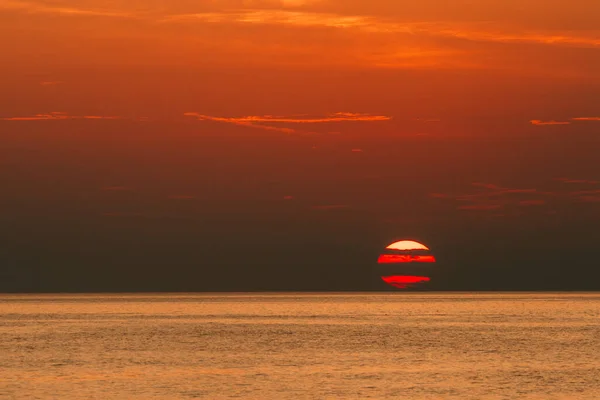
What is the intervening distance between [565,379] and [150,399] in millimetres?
25419

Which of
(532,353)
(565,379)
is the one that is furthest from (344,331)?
(565,379)

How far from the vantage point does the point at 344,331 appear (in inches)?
4441

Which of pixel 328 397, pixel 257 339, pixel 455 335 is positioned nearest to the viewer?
pixel 328 397

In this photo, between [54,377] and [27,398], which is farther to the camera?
[54,377]

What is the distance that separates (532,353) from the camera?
79.8m

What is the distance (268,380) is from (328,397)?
Result: 8.78 metres

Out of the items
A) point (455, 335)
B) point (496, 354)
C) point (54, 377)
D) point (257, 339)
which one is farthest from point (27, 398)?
point (455, 335)

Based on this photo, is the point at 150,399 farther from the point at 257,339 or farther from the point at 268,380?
the point at 257,339

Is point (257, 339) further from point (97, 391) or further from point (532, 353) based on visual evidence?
point (97, 391)

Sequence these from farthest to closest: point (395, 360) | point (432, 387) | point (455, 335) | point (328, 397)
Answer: point (455, 335) < point (395, 360) < point (432, 387) < point (328, 397)

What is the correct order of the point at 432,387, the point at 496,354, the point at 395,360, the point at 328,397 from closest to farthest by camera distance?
1. the point at 328,397
2. the point at 432,387
3. the point at 395,360
4. the point at 496,354

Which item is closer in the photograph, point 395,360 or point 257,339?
point 395,360

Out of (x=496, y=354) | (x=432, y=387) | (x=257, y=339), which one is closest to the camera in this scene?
(x=432, y=387)

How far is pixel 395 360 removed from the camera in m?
71.1
